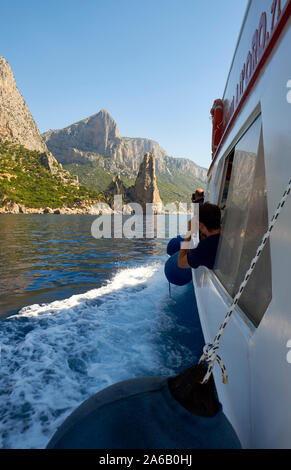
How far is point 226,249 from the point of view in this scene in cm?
277

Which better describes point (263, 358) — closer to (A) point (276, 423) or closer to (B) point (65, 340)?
(A) point (276, 423)

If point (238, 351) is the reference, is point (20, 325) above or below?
below

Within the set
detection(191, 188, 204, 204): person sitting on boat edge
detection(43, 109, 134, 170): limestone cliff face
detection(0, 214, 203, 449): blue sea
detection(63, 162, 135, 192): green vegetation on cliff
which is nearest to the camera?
detection(0, 214, 203, 449): blue sea

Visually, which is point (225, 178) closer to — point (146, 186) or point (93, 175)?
point (146, 186)

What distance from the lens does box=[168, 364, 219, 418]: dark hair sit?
106 centimetres

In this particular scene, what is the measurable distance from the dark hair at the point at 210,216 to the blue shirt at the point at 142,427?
210cm

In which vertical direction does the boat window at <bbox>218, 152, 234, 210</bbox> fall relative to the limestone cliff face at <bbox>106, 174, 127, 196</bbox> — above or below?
below

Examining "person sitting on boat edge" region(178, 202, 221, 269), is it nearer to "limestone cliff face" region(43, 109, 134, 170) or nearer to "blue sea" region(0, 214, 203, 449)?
"blue sea" region(0, 214, 203, 449)

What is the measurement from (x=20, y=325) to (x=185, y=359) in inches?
113

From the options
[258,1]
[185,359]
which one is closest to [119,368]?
[185,359]

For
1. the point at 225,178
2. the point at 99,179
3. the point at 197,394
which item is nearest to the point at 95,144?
the point at 99,179

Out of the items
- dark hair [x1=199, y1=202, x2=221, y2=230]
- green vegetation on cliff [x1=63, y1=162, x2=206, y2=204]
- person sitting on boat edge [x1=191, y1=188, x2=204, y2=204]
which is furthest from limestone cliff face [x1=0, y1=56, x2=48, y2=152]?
dark hair [x1=199, y1=202, x2=221, y2=230]

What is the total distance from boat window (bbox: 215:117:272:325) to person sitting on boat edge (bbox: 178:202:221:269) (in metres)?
0.10

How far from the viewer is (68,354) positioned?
352 cm
